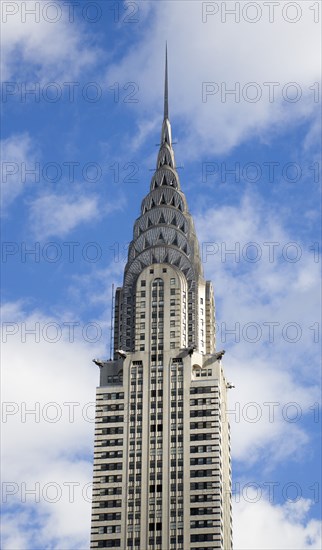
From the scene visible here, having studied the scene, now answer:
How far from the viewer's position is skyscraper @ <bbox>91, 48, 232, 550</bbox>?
557ft

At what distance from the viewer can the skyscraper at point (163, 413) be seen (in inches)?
6683

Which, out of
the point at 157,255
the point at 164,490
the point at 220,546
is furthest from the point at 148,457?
the point at 157,255

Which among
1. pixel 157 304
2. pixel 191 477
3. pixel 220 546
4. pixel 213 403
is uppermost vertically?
pixel 157 304

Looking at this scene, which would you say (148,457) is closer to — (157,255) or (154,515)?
(154,515)

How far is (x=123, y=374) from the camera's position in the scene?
184000mm

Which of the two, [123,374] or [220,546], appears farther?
[123,374]

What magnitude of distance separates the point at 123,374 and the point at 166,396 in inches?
321

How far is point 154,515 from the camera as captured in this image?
169875 mm

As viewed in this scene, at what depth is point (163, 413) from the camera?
178 meters

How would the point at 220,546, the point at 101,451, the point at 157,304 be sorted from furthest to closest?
the point at 157,304, the point at 101,451, the point at 220,546

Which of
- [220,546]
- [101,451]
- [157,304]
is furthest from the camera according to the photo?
[157,304]

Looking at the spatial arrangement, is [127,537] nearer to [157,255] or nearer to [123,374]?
[123,374]

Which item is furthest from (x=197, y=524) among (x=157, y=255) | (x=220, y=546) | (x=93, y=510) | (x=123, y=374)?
(x=157, y=255)

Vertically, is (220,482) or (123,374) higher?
(123,374)
